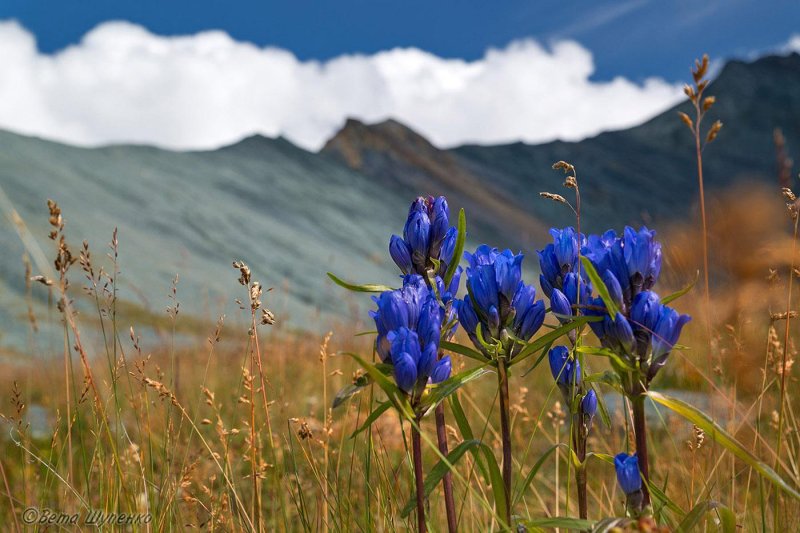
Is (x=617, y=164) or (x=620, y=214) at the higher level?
(x=617, y=164)

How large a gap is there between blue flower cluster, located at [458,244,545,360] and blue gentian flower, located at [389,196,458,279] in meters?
0.14

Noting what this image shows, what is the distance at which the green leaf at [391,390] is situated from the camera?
0.83 m

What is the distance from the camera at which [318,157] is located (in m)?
25.2

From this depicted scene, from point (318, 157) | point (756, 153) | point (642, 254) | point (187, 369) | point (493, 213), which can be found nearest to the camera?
point (642, 254)

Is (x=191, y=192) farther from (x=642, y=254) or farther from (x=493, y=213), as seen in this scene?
(x=642, y=254)

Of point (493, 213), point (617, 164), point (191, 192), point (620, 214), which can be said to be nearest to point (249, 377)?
point (191, 192)

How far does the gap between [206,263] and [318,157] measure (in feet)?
41.2

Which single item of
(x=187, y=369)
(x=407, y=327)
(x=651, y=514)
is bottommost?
(x=187, y=369)

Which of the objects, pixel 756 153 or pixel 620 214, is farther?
pixel 756 153

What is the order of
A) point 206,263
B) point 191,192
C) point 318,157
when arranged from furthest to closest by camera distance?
point 318,157, point 191,192, point 206,263

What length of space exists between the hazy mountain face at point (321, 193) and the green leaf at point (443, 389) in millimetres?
1539

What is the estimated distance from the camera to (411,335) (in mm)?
916

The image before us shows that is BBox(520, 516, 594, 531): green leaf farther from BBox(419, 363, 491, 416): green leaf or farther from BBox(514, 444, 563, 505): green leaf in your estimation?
BBox(419, 363, 491, 416): green leaf

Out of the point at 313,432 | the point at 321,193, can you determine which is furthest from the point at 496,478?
the point at 321,193
